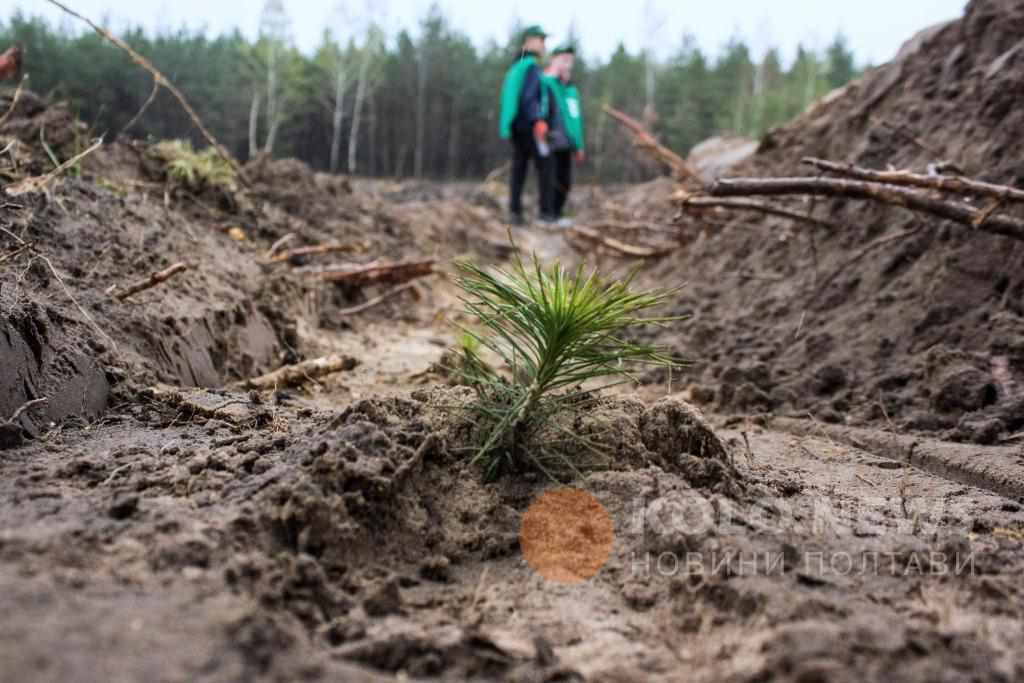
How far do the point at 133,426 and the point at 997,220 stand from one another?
368 centimetres

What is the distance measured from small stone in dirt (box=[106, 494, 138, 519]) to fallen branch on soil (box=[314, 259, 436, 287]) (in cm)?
456

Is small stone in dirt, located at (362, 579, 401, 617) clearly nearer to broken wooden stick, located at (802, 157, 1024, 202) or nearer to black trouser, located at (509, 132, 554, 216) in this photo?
broken wooden stick, located at (802, 157, 1024, 202)

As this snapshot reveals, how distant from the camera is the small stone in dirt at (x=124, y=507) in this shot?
1.52m

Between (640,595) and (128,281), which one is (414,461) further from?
(128,281)

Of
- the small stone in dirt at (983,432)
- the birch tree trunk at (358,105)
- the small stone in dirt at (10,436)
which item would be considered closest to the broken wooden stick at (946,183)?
the small stone in dirt at (983,432)

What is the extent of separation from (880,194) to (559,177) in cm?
798

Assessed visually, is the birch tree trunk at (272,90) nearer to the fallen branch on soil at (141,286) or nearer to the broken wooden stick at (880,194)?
the fallen branch on soil at (141,286)

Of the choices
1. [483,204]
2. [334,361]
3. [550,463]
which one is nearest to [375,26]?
[483,204]

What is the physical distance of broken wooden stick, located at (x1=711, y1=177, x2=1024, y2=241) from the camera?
10.7 feet

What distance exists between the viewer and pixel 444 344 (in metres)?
5.81

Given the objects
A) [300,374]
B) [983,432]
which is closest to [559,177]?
[300,374]

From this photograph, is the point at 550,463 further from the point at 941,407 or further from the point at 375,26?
the point at 375,26

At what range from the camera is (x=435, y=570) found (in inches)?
64.8

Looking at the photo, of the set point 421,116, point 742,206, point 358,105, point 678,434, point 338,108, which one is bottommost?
point 678,434
